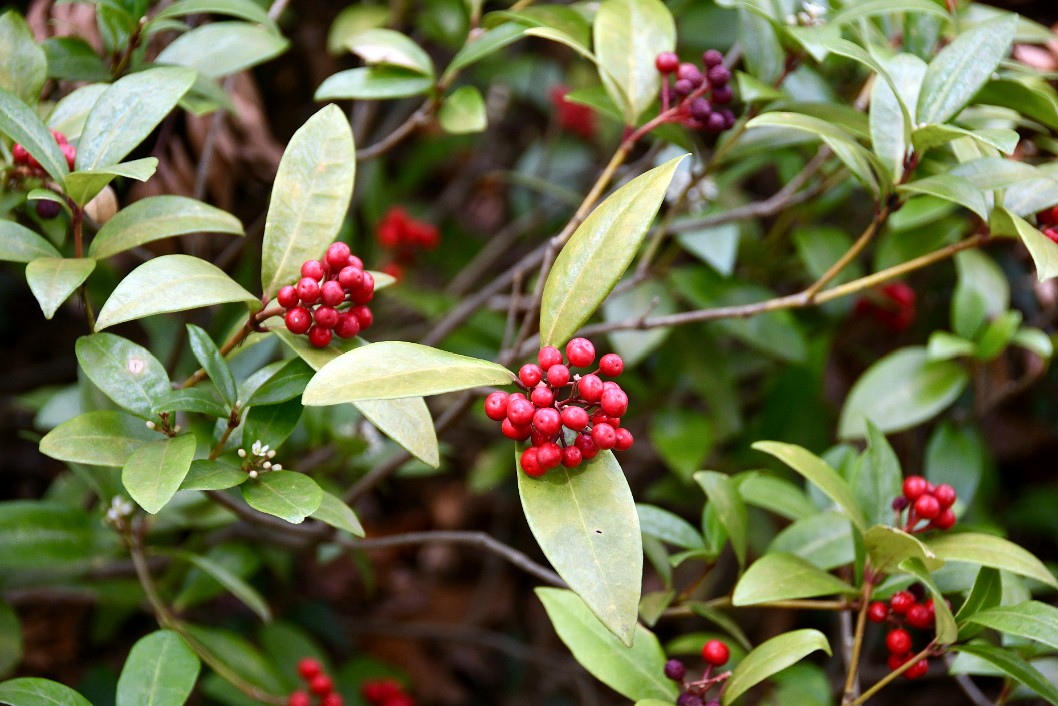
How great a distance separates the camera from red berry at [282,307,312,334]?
96 cm

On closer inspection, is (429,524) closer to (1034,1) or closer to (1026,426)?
(1026,426)

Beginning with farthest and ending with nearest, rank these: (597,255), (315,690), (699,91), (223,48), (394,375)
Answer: (315,690)
(223,48)
(699,91)
(597,255)
(394,375)

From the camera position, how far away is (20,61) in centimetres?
119

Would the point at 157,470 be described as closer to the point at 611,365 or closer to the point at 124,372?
the point at 124,372

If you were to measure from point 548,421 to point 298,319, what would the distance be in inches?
11.8

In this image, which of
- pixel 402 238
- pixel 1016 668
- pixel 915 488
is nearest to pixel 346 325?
pixel 915 488

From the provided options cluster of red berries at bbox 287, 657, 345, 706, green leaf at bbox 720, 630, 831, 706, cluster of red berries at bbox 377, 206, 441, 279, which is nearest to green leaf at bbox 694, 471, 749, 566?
green leaf at bbox 720, 630, 831, 706

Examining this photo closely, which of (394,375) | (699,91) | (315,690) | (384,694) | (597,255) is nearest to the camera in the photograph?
(394,375)

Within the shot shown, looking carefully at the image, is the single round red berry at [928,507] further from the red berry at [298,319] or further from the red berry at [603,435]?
the red berry at [298,319]

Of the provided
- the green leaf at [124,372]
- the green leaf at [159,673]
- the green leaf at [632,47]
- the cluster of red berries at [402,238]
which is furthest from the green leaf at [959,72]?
the cluster of red berries at [402,238]

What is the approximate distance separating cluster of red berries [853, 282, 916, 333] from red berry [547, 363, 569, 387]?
4.48ft

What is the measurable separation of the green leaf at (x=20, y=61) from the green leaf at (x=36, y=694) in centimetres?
73

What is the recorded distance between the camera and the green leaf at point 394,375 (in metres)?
0.78

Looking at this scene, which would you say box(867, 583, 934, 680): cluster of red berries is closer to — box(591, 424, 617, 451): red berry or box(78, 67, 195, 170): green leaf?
box(591, 424, 617, 451): red berry
